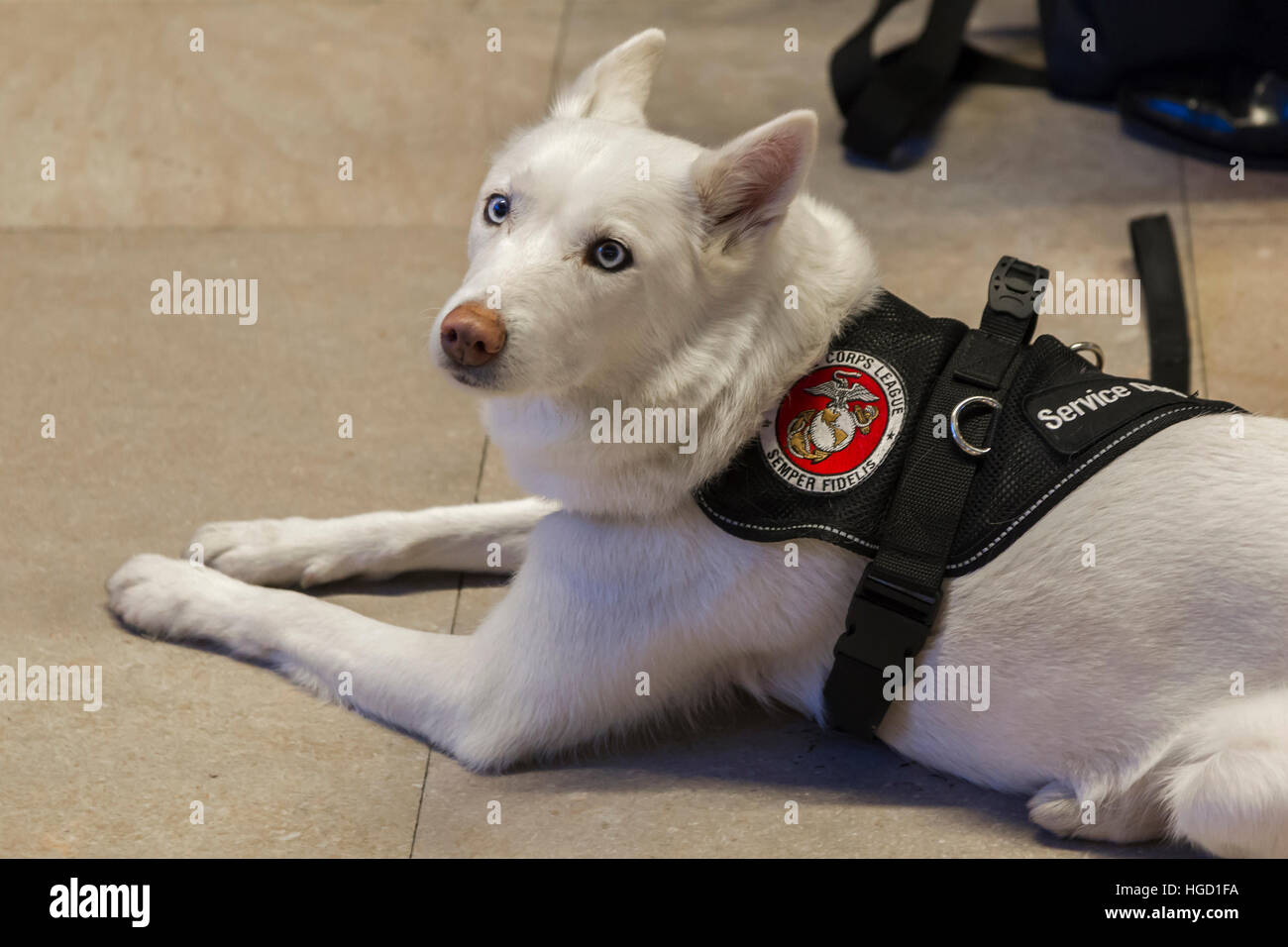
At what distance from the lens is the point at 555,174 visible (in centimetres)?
225

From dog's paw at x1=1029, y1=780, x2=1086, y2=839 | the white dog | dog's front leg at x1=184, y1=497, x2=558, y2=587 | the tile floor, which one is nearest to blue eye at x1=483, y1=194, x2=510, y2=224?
the white dog

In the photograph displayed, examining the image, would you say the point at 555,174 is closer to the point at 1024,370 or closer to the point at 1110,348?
the point at 1024,370

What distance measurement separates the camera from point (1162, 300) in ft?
12.6

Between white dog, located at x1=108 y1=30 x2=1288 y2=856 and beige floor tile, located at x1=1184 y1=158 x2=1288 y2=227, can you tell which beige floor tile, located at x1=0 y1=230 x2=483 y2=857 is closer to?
white dog, located at x1=108 y1=30 x2=1288 y2=856

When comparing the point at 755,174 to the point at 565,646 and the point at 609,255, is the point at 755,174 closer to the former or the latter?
the point at 609,255

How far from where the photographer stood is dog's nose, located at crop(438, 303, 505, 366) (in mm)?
2150

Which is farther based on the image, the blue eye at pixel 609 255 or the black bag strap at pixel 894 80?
the black bag strap at pixel 894 80

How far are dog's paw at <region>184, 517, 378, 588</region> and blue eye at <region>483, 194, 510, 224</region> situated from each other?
96 cm

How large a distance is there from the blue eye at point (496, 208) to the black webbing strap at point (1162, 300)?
6.81 feet

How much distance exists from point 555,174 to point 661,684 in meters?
0.98

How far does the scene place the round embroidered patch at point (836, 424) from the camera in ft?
7.51

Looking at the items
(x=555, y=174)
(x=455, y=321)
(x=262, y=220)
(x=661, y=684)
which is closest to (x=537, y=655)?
(x=661, y=684)

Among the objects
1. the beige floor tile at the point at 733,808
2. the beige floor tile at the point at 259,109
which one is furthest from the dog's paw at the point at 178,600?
the beige floor tile at the point at 259,109

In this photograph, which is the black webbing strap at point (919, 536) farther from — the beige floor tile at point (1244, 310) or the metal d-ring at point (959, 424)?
the beige floor tile at point (1244, 310)
